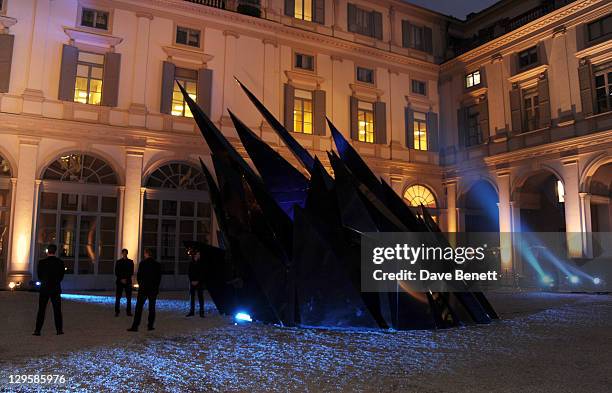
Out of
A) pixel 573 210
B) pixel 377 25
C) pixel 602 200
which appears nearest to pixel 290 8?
pixel 377 25

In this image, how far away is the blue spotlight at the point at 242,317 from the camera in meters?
7.61

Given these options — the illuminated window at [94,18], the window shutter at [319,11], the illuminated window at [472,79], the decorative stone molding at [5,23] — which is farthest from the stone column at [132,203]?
the illuminated window at [472,79]

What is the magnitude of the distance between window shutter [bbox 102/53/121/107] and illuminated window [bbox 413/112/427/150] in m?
11.5

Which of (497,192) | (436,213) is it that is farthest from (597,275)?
(436,213)

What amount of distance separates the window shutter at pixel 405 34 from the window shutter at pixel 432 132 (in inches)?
121

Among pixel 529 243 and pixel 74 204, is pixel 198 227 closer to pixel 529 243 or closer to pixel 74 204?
pixel 74 204

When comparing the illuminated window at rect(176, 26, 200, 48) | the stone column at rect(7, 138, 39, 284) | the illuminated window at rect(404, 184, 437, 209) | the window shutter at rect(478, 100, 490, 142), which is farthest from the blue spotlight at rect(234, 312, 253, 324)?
the window shutter at rect(478, 100, 490, 142)

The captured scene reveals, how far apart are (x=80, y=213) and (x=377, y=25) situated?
13.3 metres

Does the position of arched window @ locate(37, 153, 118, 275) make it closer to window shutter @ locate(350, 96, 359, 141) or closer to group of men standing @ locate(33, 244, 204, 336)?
group of men standing @ locate(33, 244, 204, 336)

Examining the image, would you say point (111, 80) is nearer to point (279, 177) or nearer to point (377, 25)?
point (279, 177)

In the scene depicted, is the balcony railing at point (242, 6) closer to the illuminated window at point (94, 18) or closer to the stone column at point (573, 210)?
the illuminated window at point (94, 18)

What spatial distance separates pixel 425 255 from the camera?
698 centimetres

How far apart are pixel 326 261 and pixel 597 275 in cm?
1136

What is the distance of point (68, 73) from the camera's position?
Answer: 45.8ft
